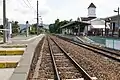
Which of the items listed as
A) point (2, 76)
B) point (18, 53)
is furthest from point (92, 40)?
point (2, 76)

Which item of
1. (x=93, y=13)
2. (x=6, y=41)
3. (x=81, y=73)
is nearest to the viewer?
(x=81, y=73)

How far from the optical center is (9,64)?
13.5 m

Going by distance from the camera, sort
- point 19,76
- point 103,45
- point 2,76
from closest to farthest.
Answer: point 19,76 → point 2,76 → point 103,45

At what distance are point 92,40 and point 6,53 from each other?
25.1 m

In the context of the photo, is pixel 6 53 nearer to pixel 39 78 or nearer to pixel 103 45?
pixel 39 78

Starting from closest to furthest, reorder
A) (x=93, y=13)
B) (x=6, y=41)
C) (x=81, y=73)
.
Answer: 1. (x=81, y=73)
2. (x=6, y=41)
3. (x=93, y=13)

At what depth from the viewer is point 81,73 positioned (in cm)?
1216

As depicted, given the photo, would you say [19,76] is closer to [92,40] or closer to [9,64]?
[9,64]

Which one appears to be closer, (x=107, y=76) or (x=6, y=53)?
(x=107, y=76)

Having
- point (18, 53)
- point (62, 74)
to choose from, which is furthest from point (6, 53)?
point (62, 74)

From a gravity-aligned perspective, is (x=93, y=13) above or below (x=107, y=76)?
above

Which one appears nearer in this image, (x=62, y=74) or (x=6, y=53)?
(x=62, y=74)

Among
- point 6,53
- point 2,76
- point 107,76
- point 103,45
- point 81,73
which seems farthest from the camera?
point 103,45

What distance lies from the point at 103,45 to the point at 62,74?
22428 mm
